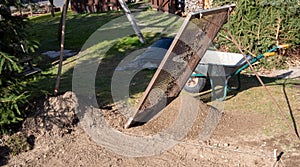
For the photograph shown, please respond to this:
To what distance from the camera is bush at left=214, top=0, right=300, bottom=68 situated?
720 cm

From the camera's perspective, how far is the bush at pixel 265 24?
23.6 ft

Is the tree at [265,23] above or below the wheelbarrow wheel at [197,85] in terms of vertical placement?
above

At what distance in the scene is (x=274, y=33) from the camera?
7418mm

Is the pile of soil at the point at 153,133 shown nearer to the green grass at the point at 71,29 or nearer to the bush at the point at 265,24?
the bush at the point at 265,24

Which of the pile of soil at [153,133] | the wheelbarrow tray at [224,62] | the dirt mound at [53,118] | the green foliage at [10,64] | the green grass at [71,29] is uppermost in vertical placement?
the green foliage at [10,64]

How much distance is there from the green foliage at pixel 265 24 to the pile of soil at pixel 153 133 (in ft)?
10.2

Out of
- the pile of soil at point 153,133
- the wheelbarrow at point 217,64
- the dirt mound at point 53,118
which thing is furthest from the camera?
the wheelbarrow at point 217,64

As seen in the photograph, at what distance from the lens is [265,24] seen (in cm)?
746

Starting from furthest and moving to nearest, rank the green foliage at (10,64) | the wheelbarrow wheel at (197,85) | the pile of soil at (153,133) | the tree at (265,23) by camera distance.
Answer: the tree at (265,23) → the wheelbarrow wheel at (197,85) → the green foliage at (10,64) → the pile of soil at (153,133)

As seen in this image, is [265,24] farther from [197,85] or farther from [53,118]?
[53,118]

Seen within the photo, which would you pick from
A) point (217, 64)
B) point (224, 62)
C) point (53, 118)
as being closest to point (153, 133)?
point (53, 118)

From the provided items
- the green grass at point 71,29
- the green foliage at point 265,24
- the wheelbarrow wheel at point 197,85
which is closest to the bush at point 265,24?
the green foliage at point 265,24

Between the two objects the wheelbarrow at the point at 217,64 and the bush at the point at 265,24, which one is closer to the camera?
the wheelbarrow at the point at 217,64

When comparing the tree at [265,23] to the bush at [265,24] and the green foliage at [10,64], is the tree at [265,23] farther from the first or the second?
the green foliage at [10,64]
